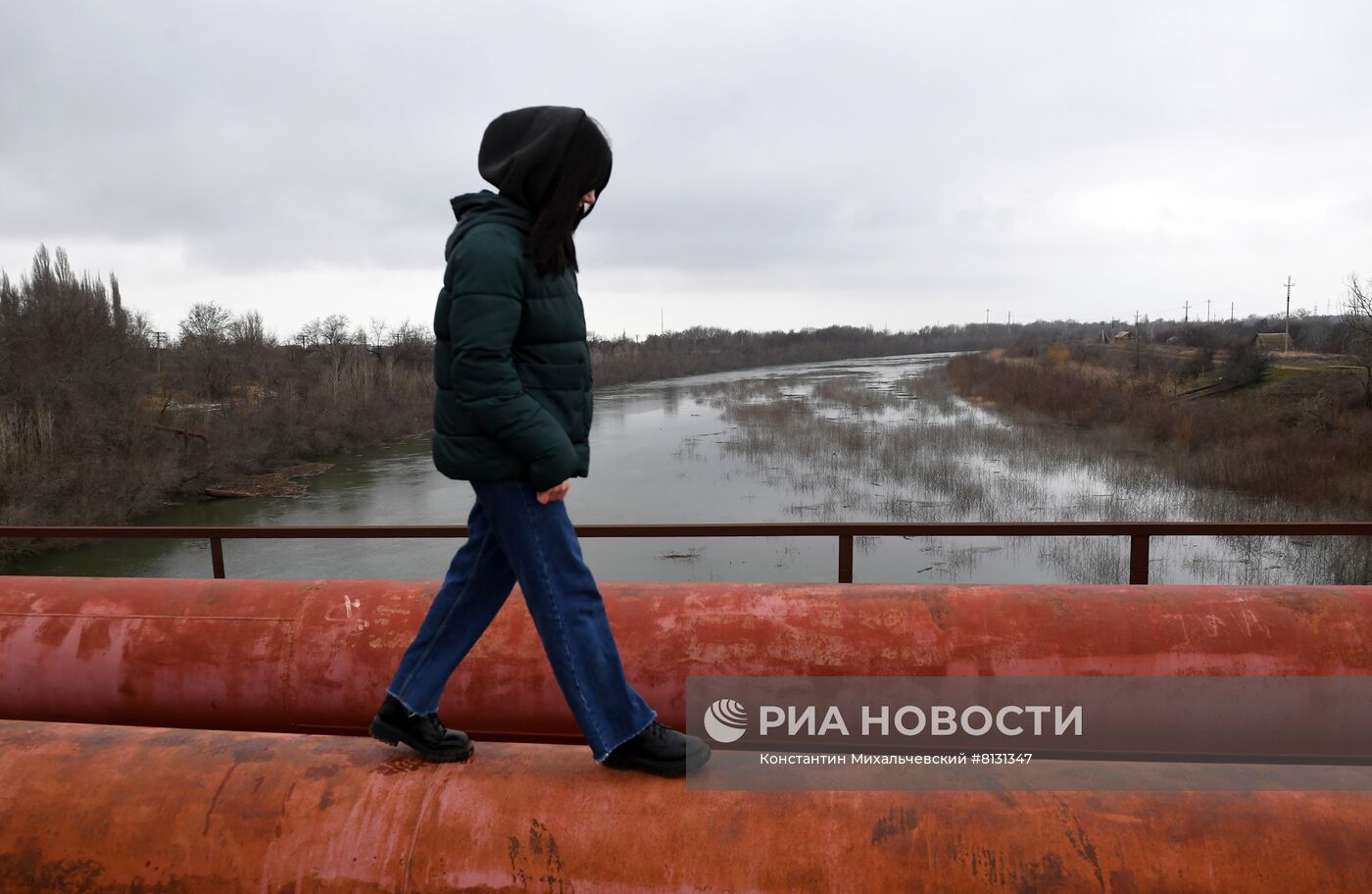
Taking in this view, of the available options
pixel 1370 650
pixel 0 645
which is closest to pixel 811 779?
pixel 1370 650

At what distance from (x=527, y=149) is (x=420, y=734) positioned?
1.24 m

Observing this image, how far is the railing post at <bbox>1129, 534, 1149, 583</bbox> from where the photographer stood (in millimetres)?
3840

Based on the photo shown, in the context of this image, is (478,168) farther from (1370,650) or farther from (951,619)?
(1370,650)

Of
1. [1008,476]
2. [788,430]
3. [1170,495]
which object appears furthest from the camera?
[788,430]

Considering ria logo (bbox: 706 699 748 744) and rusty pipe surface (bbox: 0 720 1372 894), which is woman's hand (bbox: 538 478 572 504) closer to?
rusty pipe surface (bbox: 0 720 1372 894)

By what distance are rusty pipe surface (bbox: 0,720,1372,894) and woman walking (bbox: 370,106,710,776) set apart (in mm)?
111

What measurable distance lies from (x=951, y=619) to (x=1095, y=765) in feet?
3.76

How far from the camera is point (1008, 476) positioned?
20.4 meters

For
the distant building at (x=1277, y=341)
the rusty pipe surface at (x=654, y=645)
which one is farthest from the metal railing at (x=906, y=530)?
the distant building at (x=1277, y=341)

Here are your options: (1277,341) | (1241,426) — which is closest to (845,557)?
(1241,426)

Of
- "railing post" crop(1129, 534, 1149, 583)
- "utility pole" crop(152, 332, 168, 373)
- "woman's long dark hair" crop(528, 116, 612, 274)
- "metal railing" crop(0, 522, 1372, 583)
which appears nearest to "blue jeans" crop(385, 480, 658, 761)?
"woman's long dark hair" crop(528, 116, 612, 274)

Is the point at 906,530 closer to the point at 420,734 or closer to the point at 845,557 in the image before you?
the point at 845,557

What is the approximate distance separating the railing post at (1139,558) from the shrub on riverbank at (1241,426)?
52.0 ft

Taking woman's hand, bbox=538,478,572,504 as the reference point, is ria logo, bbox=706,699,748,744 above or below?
below
